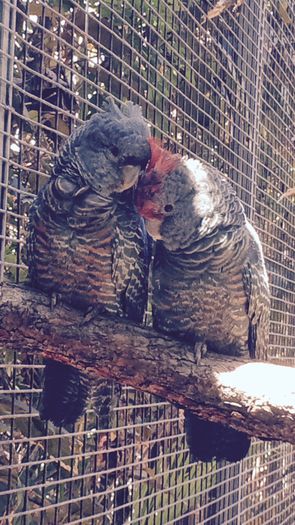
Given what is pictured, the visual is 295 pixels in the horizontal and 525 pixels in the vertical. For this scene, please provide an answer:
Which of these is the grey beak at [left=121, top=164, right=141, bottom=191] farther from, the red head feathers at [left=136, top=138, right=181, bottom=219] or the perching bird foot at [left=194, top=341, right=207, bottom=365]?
the perching bird foot at [left=194, top=341, right=207, bottom=365]

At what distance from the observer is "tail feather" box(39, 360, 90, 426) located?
4.31 ft

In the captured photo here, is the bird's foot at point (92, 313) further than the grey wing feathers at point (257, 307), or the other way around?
the grey wing feathers at point (257, 307)

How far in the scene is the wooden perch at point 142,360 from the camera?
1026mm

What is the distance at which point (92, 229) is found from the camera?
123 centimetres

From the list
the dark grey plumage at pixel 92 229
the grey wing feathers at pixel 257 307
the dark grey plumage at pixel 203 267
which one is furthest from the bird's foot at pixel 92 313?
A: the grey wing feathers at pixel 257 307

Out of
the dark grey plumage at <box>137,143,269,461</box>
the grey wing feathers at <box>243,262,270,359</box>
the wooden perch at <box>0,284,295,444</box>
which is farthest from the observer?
the grey wing feathers at <box>243,262,270,359</box>

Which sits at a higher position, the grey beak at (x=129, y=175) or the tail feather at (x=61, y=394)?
the grey beak at (x=129, y=175)

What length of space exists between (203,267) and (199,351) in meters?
0.18

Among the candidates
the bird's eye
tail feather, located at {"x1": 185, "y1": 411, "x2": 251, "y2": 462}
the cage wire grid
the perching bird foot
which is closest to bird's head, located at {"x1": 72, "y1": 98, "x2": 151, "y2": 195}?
the bird's eye

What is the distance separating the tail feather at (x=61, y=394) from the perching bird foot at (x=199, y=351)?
257 mm

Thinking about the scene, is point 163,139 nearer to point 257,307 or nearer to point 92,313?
point 257,307

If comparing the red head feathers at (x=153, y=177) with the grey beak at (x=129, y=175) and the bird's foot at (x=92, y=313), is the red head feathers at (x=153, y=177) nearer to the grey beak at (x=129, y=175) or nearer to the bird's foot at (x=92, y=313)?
the grey beak at (x=129, y=175)

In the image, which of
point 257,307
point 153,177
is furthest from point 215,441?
point 153,177

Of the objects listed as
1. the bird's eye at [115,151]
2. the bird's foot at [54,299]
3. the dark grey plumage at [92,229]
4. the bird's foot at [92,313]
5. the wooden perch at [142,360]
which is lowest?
the wooden perch at [142,360]
